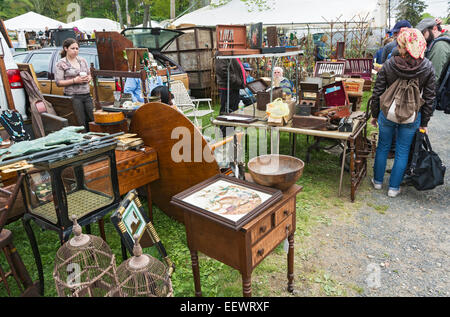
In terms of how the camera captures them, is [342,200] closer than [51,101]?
Yes

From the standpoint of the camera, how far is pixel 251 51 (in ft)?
12.2

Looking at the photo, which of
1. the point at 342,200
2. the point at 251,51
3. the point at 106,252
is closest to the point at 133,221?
the point at 106,252

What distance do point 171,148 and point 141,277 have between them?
1607mm

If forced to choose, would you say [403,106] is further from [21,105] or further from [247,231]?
[21,105]

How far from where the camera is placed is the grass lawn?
276 cm

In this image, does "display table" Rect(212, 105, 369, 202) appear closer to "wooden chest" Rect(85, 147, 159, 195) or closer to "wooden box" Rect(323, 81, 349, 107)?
"wooden box" Rect(323, 81, 349, 107)

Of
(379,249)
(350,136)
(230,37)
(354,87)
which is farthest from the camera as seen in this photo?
(354,87)

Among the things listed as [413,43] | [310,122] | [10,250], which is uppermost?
[413,43]

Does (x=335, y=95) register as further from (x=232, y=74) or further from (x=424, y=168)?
(x=232, y=74)

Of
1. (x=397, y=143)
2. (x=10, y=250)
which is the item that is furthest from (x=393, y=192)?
(x=10, y=250)

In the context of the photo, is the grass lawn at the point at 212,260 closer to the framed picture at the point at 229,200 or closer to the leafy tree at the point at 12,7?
the framed picture at the point at 229,200

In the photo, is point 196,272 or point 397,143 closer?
point 196,272

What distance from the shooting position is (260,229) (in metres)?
1.99

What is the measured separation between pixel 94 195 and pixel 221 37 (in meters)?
2.38
